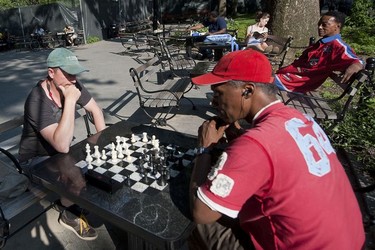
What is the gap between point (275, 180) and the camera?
133cm

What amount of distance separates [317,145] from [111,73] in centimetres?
802

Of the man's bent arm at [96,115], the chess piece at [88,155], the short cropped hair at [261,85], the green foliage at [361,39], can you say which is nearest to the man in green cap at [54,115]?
the chess piece at [88,155]

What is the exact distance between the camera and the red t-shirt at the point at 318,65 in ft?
13.5

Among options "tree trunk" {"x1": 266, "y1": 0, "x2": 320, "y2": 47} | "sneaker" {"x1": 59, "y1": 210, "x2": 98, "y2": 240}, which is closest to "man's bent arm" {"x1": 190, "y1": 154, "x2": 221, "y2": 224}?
"sneaker" {"x1": 59, "y1": 210, "x2": 98, "y2": 240}

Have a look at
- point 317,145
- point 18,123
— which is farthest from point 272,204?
point 18,123

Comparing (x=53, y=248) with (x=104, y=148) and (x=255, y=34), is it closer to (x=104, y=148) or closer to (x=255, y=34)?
(x=104, y=148)

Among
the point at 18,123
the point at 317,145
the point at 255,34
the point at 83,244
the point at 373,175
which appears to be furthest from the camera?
the point at 255,34

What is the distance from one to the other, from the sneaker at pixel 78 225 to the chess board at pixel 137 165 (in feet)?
2.51

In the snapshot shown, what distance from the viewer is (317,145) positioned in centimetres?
147

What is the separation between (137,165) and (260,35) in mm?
6799

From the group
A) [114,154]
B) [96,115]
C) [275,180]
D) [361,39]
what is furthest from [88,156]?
[361,39]

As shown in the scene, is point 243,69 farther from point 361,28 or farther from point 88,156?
point 361,28

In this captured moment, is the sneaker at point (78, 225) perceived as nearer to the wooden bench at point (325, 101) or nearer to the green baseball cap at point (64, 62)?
the green baseball cap at point (64, 62)

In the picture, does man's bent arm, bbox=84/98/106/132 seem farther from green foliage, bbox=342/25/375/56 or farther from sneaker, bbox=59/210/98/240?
green foliage, bbox=342/25/375/56
